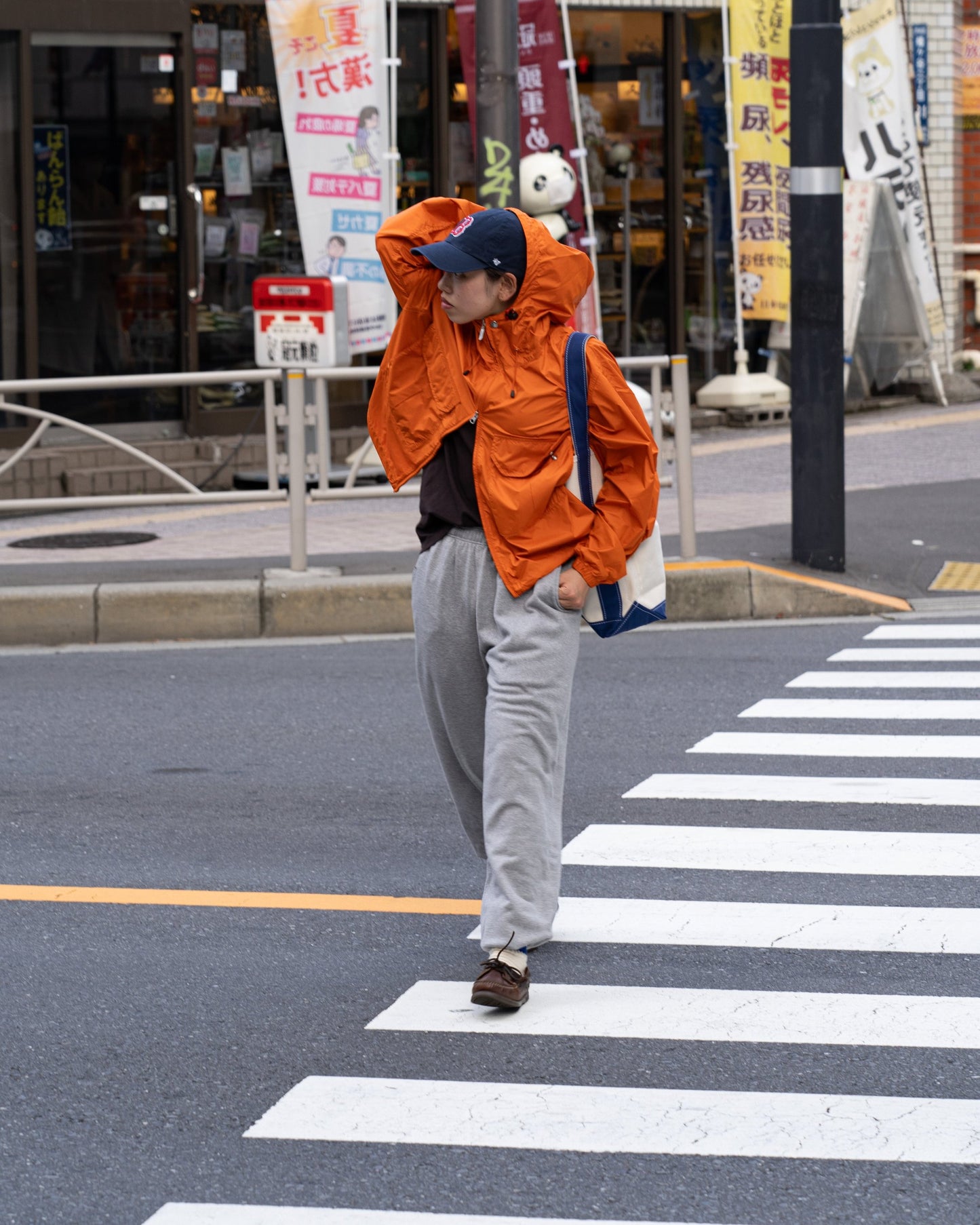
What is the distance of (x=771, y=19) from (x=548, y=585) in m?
13.8

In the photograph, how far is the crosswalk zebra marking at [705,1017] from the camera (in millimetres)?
4426

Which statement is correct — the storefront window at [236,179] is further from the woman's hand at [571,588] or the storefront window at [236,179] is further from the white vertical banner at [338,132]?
the woman's hand at [571,588]

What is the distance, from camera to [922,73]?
63.2 ft

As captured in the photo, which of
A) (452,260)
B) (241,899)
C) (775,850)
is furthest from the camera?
(775,850)

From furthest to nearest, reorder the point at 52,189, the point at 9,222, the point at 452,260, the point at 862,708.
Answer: the point at 52,189, the point at 9,222, the point at 862,708, the point at 452,260

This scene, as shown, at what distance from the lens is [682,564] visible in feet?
33.2

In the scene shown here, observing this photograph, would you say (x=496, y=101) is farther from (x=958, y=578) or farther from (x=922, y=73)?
(x=922, y=73)

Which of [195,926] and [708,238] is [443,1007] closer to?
[195,926]

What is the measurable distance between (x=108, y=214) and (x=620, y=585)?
10.8 m

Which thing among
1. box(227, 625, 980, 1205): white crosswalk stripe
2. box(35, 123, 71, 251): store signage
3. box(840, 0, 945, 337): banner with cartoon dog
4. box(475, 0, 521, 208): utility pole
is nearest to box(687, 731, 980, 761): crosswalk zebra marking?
box(227, 625, 980, 1205): white crosswalk stripe

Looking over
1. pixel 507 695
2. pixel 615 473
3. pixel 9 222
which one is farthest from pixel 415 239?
pixel 9 222

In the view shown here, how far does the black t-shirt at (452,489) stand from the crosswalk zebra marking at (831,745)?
277 cm

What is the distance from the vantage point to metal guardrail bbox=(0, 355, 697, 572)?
979 cm

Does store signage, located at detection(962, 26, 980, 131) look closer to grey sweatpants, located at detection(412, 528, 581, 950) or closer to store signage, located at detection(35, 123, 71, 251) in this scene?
store signage, located at detection(35, 123, 71, 251)
